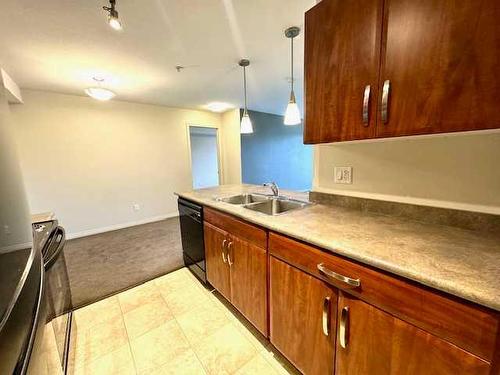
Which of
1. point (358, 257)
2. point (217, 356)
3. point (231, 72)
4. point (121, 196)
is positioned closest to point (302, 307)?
point (358, 257)

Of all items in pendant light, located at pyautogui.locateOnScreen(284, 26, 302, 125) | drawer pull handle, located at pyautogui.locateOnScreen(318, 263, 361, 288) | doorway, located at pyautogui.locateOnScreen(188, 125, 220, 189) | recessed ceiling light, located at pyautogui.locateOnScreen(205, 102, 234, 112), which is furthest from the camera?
doorway, located at pyautogui.locateOnScreen(188, 125, 220, 189)

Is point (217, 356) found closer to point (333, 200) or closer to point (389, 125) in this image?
point (333, 200)

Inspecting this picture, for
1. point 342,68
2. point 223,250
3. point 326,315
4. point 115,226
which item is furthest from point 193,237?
point 115,226

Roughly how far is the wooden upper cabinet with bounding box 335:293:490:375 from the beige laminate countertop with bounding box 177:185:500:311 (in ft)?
0.63

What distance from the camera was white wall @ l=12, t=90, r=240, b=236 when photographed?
9.88 ft

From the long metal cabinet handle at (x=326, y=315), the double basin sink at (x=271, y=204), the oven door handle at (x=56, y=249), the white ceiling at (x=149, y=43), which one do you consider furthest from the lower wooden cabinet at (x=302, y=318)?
the white ceiling at (x=149, y=43)

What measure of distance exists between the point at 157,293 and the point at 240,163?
3283 millimetres

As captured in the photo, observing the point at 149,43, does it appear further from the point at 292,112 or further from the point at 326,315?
the point at 326,315

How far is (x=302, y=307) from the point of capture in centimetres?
104

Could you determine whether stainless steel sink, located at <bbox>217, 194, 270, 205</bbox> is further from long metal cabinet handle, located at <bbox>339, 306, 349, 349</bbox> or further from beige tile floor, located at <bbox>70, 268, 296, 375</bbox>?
long metal cabinet handle, located at <bbox>339, 306, 349, 349</bbox>

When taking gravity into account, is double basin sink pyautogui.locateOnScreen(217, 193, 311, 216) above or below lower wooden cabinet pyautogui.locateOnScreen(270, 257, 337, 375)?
above

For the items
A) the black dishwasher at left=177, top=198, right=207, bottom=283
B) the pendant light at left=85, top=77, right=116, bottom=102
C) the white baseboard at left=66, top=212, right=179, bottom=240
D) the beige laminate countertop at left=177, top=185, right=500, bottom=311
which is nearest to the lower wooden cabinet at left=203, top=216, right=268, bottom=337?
the black dishwasher at left=177, top=198, right=207, bottom=283

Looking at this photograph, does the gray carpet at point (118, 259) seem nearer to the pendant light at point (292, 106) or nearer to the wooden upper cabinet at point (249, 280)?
the wooden upper cabinet at point (249, 280)

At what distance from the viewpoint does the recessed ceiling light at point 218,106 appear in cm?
421
